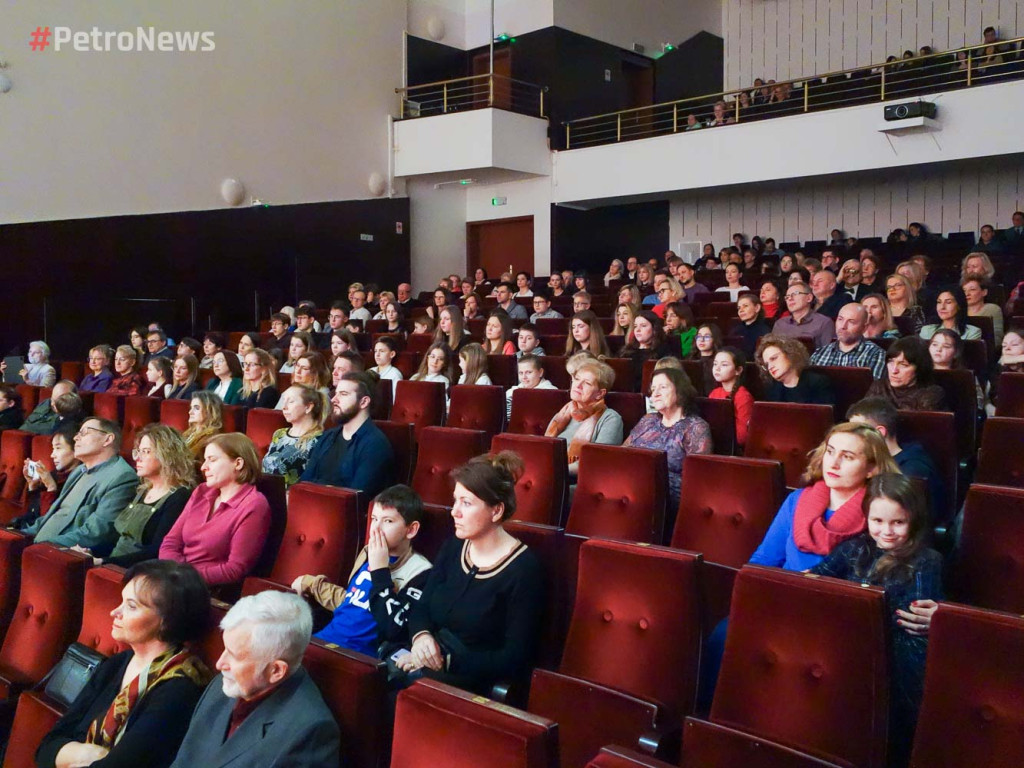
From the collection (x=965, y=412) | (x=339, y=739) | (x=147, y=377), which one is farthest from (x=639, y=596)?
(x=147, y=377)

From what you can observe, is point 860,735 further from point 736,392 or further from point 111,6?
point 111,6

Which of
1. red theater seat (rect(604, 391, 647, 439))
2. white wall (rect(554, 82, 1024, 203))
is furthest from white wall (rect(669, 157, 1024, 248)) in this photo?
red theater seat (rect(604, 391, 647, 439))

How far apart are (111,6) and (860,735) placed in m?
4.46

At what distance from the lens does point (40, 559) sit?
132 cm

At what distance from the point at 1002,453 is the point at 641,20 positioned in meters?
5.29

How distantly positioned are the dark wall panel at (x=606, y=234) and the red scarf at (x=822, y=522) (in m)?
4.63

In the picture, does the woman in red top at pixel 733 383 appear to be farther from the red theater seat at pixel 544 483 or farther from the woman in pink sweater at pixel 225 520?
the woman in pink sweater at pixel 225 520

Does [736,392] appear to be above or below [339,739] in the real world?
above

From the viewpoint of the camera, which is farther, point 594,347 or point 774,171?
point 774,171

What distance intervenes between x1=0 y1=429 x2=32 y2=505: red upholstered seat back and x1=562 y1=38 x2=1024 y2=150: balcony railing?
370 cm

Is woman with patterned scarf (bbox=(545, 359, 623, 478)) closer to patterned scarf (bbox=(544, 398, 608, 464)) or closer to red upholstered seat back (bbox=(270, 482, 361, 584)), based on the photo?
patterned scarf (bbox=(544, 398, 608, 464))

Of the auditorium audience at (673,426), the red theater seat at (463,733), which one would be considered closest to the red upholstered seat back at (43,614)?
the red theater seat at (463,733)

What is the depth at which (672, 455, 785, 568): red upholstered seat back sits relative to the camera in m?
1.30

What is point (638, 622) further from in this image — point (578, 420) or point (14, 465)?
point (14, 465)
